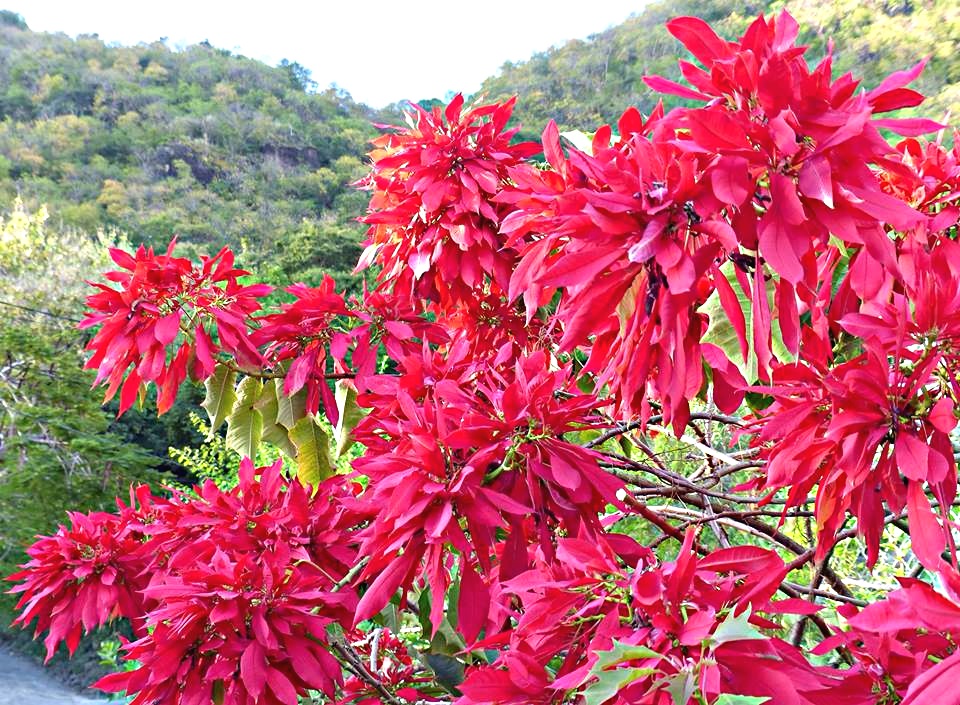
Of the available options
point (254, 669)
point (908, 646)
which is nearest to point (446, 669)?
point (254, 669)

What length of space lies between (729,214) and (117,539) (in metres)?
1.22

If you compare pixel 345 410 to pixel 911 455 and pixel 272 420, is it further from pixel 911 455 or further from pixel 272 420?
pixel 911 455

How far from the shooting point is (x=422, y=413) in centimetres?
70

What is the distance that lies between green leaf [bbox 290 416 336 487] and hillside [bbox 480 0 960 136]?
5319 millimetres

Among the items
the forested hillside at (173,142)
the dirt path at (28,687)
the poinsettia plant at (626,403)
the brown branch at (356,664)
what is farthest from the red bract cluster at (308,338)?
the forested hillside at (173,142)

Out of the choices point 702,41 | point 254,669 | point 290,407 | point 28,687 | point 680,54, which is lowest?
point 28,687

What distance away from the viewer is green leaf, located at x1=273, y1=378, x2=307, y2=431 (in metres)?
1.16

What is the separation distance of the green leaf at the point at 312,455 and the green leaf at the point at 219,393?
12 centimetres

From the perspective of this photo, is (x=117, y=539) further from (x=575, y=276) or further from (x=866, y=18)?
(x=866, y=18)

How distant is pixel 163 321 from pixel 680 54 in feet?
39.9

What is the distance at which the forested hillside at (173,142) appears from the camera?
45.7 ft

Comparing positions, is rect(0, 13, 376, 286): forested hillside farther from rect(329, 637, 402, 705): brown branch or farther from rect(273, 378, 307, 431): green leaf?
rect(329, 637, 402, 705): brown branch

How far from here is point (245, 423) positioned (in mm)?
1246

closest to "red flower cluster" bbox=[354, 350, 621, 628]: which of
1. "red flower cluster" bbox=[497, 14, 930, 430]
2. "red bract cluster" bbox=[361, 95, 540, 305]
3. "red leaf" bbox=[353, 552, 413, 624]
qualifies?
"red leaf" bbox=[353, 552, 413, 624]
